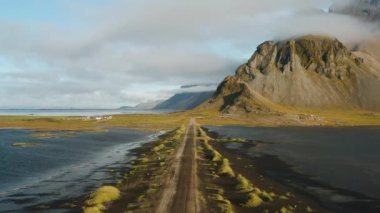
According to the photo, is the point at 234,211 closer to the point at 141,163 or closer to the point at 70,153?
the point at 141,163

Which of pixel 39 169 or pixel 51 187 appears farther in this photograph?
pixel 39 169

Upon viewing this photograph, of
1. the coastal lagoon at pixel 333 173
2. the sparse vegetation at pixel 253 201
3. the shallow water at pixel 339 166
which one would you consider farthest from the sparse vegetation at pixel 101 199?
the shallow water at pixel 339 166

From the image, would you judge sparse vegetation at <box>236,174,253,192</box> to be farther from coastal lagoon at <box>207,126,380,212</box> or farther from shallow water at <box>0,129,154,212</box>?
shallow water at <box>0,129,154,212</box>

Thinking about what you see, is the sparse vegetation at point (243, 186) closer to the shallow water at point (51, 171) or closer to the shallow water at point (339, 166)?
the shallow water at point (339, 166)

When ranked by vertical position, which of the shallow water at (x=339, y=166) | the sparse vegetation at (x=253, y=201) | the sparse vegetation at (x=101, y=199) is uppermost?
the sparse vegetation at (x=101, y=199)

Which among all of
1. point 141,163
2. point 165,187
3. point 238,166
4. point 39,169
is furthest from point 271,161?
point 39,169

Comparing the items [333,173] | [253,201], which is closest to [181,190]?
[253,201]

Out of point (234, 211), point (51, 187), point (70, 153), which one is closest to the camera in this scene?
point (234, 211)

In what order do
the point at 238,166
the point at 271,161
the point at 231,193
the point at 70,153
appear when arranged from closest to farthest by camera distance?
the point at 231,193, the point at 238,166, the point at 271,161, the point at 70,153
